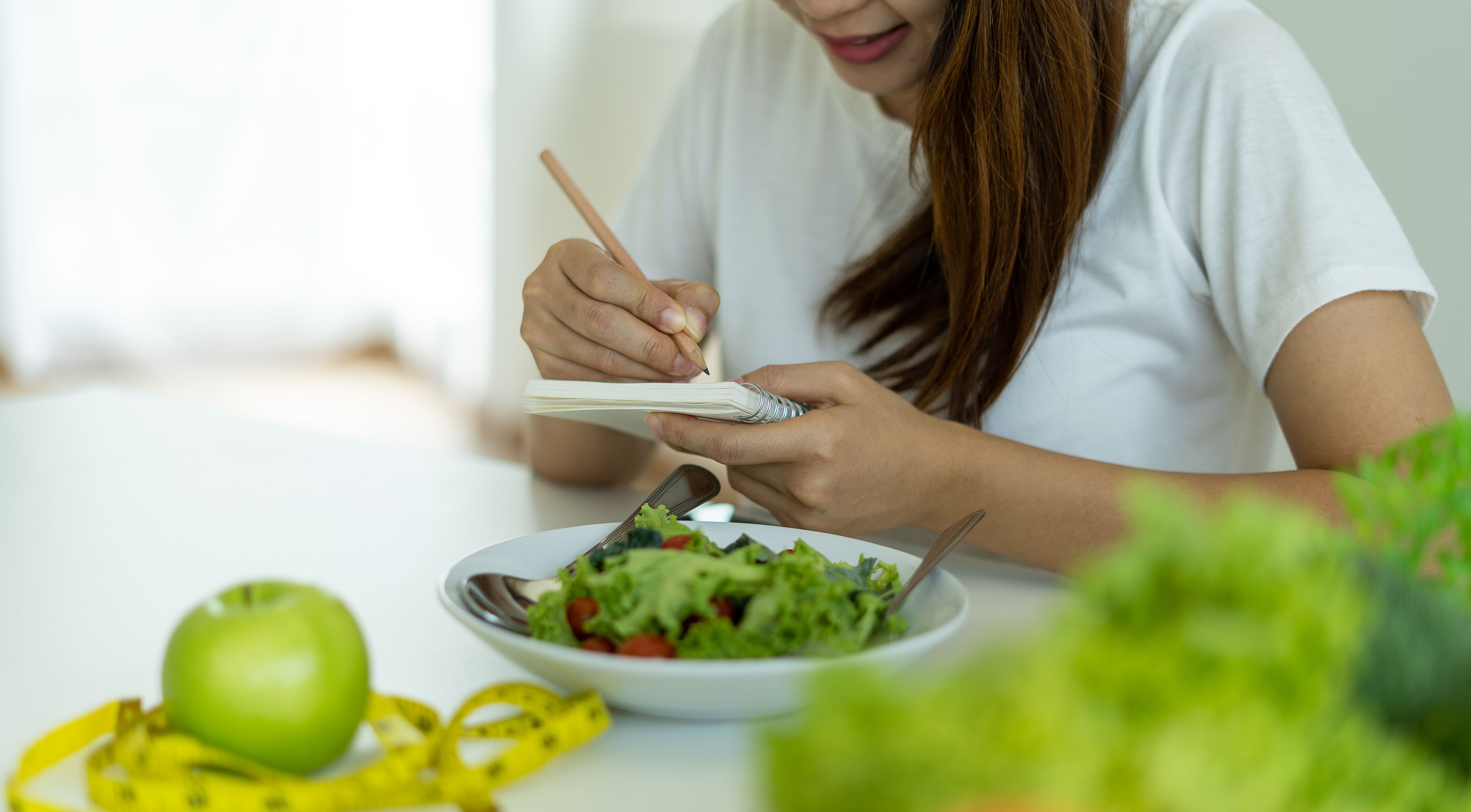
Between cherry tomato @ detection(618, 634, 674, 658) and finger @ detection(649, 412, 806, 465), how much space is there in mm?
244

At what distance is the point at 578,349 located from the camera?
98cm

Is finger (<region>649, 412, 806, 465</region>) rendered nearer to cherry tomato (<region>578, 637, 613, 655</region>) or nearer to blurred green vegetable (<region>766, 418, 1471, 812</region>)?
cherry tomato (<region>578, 637, 613, 655</region>)

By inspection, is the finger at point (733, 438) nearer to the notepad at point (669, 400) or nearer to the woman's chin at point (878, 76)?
the notepad at point (669, 400)

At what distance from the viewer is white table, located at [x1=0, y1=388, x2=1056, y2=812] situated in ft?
1.74

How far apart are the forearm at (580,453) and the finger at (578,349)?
14 cm

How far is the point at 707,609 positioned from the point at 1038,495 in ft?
1.35

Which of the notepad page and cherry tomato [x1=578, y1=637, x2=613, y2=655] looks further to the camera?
the notepad page

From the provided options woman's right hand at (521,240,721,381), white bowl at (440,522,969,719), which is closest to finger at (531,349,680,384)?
woman's right hand at (521,240,721,381)

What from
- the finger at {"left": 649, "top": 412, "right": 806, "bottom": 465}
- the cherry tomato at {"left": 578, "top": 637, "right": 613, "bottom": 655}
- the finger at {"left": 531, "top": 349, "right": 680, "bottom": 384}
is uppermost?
the finger at {"left": 649, "top": 412, "right": 806, "bottom": 465}

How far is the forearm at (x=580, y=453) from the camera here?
1122 mm

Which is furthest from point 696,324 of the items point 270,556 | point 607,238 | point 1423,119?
point 1423,119

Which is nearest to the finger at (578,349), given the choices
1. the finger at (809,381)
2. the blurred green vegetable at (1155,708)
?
the finger at (809,381)

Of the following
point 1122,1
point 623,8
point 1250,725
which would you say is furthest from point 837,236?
point 623,8

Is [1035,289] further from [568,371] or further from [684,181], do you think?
[684,181]
